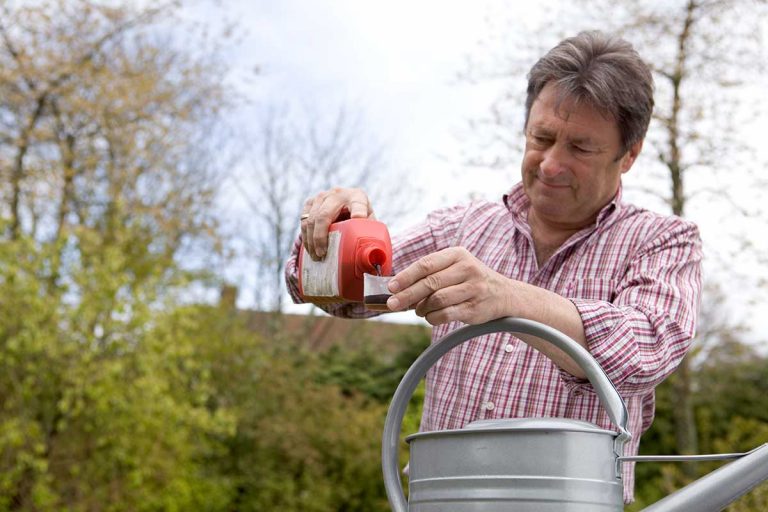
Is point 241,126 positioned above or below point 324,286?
above

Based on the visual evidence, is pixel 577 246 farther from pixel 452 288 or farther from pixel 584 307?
pixel 452 288

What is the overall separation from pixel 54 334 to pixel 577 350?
21.8 ft

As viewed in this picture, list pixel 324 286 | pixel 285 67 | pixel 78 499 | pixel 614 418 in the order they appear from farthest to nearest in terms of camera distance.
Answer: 1. pixel 285 67
2. pixel 78 499
3. pixel 324 286
4. pixel 614 418

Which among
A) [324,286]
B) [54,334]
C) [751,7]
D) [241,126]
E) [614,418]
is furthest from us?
[241,126]

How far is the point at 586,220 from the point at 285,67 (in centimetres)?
1305

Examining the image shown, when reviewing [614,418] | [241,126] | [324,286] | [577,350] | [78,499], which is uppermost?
[241,126]

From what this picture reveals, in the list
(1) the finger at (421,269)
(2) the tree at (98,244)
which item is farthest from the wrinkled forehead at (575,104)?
(2) the tree at (98,244)

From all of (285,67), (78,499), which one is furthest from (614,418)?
(285,67)

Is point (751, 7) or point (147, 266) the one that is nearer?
point (751, 7)

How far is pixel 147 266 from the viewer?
9.97m

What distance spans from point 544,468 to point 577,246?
1029 mm

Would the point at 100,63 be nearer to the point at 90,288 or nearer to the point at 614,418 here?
the point at 90,288

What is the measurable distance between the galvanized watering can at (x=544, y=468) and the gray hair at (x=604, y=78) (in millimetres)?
796

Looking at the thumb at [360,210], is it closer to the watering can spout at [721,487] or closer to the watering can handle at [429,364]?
the watering can handle at [429,364]
